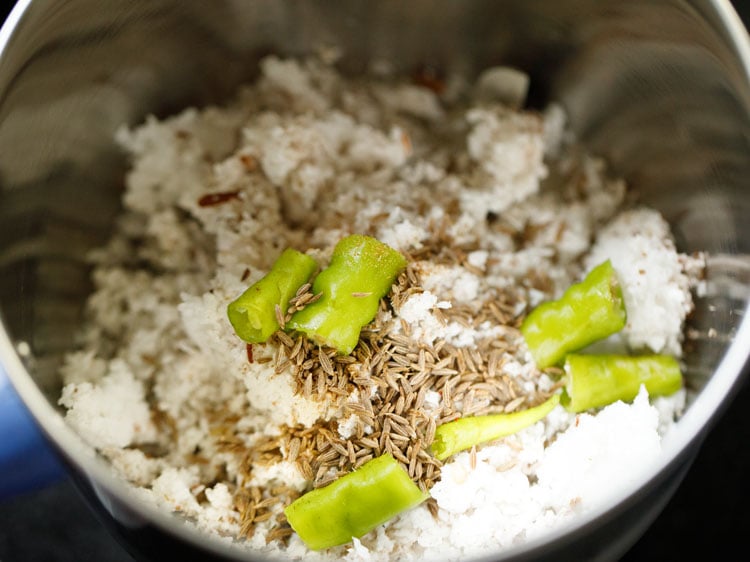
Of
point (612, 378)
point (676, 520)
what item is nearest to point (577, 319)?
point (612, 378)

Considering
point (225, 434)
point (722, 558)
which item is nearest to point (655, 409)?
point (722, 558)

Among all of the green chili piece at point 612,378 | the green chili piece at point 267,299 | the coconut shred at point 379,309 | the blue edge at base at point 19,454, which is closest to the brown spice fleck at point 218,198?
the coconut shred at point 379,309

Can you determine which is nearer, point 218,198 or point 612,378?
point 612,378

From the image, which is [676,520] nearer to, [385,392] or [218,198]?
[385,392]

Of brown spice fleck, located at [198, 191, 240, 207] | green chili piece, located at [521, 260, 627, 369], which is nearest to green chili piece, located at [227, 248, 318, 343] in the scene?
brown spice fleck, located at [198, 191, 240, 207]

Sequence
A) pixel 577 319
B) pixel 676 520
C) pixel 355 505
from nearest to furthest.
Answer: pixel 355 505 < pixel 577 319 < pixel 676 520

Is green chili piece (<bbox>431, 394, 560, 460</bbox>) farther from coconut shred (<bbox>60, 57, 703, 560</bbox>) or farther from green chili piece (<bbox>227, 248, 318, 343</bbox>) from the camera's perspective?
green chili piece (<bbox>227, 248, 318, 343</bbox>)

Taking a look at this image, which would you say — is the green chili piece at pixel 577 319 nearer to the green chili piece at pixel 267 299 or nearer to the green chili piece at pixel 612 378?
the green chili piece at pixel 612 378

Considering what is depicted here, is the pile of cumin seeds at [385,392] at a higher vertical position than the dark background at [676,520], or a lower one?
higher
